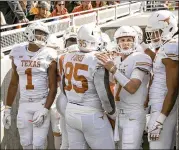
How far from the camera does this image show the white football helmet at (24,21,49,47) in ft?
15.6

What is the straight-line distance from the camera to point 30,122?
491cm

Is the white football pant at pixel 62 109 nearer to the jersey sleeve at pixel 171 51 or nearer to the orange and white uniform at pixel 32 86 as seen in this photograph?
the orange and white uniform at pixel 32 86

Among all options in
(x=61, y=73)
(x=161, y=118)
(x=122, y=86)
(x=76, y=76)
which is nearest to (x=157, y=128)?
(x=161, y=118)

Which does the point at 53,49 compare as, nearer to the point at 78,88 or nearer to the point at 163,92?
the point at 78,88

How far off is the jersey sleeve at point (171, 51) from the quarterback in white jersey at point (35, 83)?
130cm

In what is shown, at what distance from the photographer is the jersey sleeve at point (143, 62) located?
4137 millimetres

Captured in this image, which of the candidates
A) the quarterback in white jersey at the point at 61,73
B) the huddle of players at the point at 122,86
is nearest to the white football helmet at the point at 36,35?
the quarterback in white jersey at the point at 61,73

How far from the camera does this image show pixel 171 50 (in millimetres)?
3891

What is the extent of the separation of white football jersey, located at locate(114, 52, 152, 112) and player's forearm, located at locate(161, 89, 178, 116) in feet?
1.13

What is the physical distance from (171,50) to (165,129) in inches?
26.3

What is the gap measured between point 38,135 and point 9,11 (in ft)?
9.31

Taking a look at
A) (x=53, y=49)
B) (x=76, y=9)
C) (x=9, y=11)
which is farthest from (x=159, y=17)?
(x=76, y=9)

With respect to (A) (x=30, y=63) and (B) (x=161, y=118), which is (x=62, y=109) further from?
(B) (x=161, y=118)

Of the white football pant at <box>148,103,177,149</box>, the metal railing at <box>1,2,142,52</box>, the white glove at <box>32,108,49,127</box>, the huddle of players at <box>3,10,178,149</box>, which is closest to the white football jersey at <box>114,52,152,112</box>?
the huddle of players at <box>3,10,178,149</box>
